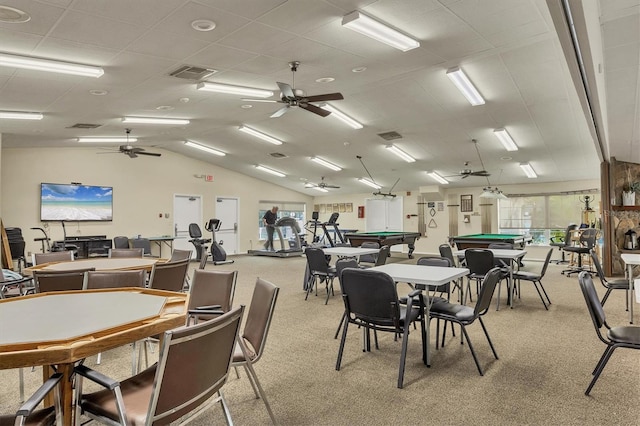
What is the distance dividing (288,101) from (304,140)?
469cm

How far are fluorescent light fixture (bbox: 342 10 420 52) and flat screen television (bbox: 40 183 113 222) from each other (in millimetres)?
8784

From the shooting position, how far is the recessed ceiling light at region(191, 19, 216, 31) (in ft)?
11.6

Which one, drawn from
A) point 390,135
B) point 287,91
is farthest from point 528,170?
point 287,91

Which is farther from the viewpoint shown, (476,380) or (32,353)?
(476,380)

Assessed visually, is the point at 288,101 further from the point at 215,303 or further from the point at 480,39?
the point at 215,303

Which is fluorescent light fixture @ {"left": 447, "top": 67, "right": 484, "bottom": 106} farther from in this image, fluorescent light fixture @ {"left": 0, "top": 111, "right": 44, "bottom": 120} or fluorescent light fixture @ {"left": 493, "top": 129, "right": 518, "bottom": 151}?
fluorescent light fixture @ {"left": 0, "top": 111, "right": 44, "bottom": 120}

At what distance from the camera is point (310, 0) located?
3396 mm

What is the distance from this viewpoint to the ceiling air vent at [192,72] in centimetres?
473

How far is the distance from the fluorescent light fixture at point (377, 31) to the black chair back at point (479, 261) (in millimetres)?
2882

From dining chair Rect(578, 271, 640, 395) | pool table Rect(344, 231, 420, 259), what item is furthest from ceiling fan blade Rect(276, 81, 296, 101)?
pool table Rect(344, 231, 420, 259)

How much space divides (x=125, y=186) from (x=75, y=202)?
53.2 inches

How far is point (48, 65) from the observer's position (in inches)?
163

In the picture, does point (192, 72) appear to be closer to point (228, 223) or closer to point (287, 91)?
point (287, 91)

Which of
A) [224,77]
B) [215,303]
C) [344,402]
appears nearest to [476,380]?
[344,402]
